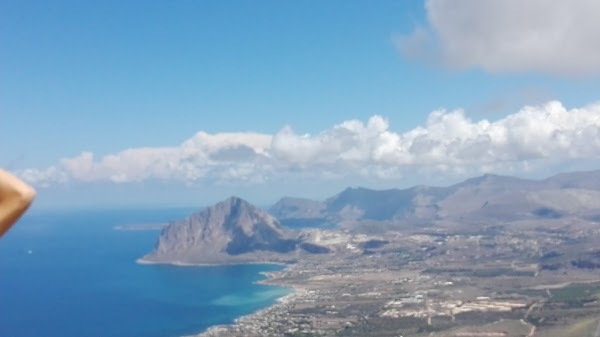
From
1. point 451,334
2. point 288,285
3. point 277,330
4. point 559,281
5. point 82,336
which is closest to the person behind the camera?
point 451,334

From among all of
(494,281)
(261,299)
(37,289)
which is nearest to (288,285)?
(261,299)

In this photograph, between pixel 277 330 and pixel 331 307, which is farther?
pixel 331 307

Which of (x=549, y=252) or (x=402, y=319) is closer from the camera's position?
(x=402, y=319)

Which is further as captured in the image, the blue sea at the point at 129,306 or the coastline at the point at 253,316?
the blue sea at the point at 129,306

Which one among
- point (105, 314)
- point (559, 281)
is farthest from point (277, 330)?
point (559, 281)

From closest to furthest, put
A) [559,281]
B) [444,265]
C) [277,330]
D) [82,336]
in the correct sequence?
[277,330] < [82,336] < [559,281] < [444,265]

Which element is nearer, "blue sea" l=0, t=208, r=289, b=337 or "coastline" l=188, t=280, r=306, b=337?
"coastline" l=188, t=280, r=306, b=337

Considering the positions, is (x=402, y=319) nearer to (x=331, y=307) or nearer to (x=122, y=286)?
(x=331, y=307)

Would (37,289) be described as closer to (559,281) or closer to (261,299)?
(261,299)

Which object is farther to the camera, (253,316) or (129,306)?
(129,306)
